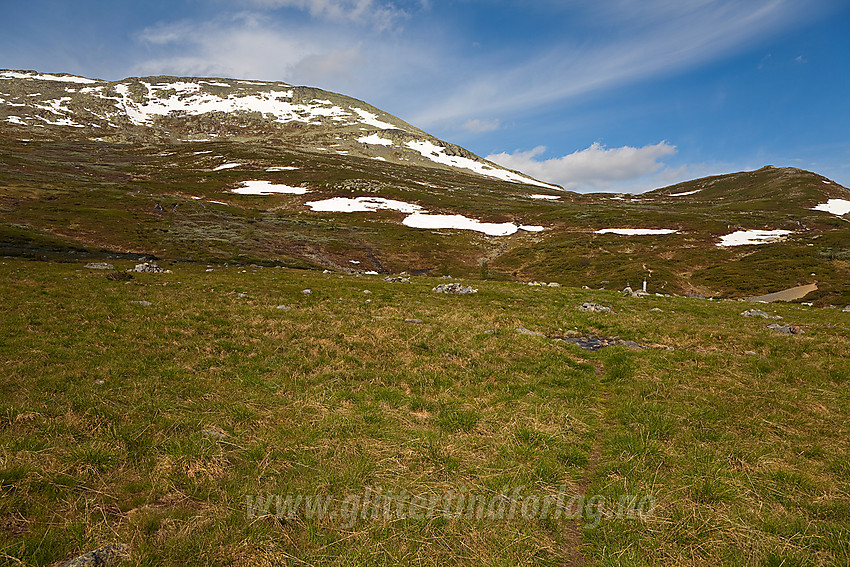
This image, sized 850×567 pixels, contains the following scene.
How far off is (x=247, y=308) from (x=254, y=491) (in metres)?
15.7

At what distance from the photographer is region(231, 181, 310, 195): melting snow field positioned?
12412 cm

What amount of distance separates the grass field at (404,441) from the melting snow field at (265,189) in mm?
115701

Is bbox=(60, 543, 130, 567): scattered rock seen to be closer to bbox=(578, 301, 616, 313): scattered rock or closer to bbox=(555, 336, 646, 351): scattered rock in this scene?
bbox=(555, 336, 646, 351): scattered rock

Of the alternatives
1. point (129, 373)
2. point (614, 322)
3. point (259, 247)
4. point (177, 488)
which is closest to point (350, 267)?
point (259, 247)

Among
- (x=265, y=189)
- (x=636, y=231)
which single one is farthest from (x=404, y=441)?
(x=265, y=189)

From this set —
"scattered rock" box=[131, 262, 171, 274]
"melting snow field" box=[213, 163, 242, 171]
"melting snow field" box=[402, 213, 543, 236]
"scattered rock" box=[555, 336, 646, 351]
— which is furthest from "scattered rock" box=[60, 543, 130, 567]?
"melting snow field" box=[213, 163, 242, 171]

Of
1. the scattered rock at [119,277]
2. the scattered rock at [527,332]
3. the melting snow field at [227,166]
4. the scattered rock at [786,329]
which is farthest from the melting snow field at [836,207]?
the melting snow field at [227,166]

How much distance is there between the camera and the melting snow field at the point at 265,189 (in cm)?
12412

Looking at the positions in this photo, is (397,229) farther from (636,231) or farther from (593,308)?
(593,308)

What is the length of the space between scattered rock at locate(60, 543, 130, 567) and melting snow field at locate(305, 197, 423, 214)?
106639 mm

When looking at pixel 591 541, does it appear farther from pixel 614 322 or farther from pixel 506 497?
pixel 614 322

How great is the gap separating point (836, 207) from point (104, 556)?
190 meters

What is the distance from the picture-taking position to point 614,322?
22031mm

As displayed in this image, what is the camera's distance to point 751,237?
8519 cm
